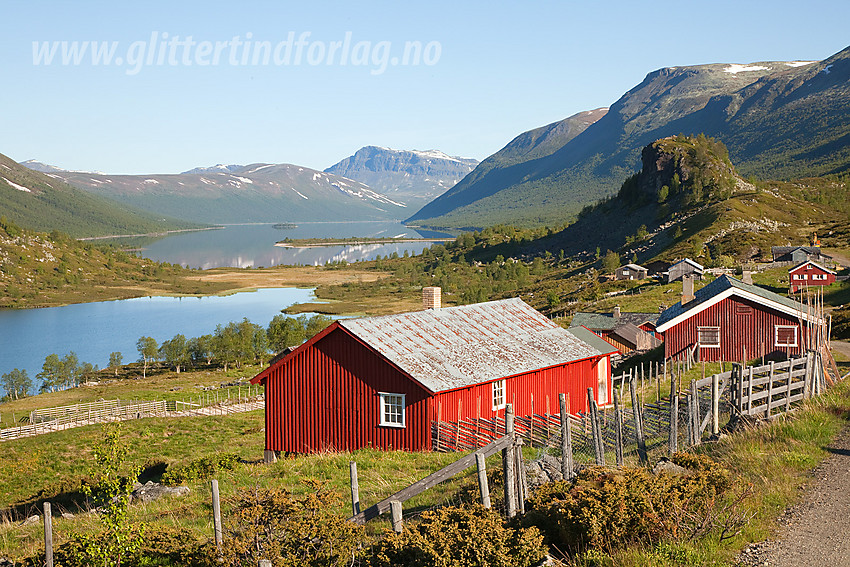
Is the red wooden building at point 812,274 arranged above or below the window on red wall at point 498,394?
above

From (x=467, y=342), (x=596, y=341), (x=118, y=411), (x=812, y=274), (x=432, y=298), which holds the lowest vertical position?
(x=118, y=411)

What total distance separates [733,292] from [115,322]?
11483cm

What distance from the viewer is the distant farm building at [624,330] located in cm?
5256

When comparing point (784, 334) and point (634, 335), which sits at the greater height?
point (784, 334)

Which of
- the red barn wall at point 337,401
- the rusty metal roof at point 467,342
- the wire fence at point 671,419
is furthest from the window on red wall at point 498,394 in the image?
the red barn wall at point 337,401

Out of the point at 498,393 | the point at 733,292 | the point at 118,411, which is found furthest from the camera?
the point at 118,411

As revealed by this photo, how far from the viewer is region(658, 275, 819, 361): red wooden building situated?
129 feet

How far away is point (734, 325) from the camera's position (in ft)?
133

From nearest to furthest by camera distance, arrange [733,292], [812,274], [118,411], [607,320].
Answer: [733,292]
[118,411]
[607,320]
[812,274]

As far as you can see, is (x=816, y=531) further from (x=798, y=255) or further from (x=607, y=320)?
(x=798, y=255)

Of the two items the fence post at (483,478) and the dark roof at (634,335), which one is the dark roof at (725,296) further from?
the fence post at (483,478)

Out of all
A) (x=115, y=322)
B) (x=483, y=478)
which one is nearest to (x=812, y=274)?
(x=483, y=478)

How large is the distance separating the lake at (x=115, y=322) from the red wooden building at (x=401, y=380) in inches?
2769

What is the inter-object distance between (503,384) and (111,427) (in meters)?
16.5
